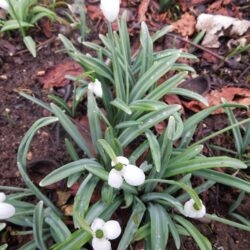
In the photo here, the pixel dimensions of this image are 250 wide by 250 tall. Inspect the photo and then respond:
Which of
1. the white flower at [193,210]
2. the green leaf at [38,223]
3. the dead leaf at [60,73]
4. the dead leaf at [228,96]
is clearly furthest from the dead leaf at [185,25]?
the green leaf at [38,223]

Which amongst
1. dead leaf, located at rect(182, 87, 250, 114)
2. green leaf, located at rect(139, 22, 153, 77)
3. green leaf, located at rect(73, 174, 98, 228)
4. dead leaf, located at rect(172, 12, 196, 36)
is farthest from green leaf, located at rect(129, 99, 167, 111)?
dead leaf, located at rect(172, 12, 196, 36)

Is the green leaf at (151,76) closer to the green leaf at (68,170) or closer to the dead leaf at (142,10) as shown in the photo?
the green leaf at (68,170)

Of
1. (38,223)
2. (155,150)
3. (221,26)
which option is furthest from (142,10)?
(38,223)

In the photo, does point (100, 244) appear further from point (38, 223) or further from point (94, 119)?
point (94, 119)

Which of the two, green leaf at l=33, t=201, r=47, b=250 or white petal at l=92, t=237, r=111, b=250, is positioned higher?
white petal at l=92, t=237, r=111, b=250

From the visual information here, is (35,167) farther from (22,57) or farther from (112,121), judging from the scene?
(22,57)

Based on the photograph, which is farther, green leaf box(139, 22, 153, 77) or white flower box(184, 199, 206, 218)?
green leaf box(139, 22, 153, 77)

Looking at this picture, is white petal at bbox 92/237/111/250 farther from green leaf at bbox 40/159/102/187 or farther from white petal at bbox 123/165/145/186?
green leaf at bbox 40/159/102/187

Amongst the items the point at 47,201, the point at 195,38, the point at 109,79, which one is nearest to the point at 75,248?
the point at 47,201
